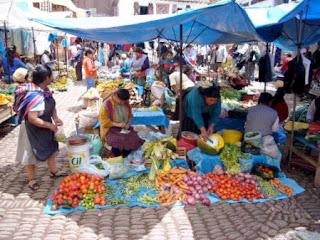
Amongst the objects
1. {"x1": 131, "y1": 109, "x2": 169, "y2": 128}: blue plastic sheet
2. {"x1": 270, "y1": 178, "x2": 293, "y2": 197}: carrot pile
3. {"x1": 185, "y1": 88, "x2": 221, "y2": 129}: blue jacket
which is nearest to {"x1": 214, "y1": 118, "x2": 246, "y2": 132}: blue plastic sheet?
{"x1": 131, "y1": 109, "x2": 169, "y2": 128}: blue plastic sheet

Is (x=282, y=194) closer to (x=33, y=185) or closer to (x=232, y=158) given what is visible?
(x=232, y=158)

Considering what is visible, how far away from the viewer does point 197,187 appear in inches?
197

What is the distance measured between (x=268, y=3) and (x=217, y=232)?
14.8m

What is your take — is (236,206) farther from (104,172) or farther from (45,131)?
(45,131)

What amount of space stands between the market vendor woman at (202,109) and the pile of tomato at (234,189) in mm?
767

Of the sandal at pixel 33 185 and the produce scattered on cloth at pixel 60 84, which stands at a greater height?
the produce scattered on cloth at pixel 60 84

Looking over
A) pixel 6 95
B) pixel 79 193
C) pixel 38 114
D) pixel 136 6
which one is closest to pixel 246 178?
pixel 79 193

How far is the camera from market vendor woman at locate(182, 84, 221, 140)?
18.1 feet

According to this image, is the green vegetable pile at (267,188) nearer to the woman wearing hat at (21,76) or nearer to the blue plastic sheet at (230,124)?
the blue plastic sheet at (230,124)

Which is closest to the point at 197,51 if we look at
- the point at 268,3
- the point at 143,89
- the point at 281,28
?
the point at 268,3

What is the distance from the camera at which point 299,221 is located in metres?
4.42

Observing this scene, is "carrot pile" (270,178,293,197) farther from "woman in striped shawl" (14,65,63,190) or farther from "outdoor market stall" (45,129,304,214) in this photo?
"woman in striped shawl" (14,65,63,190)

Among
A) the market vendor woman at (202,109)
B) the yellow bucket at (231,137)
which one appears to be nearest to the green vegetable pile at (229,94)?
the yellow bucket at (231,137)

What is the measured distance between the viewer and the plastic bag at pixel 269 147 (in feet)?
18.4
